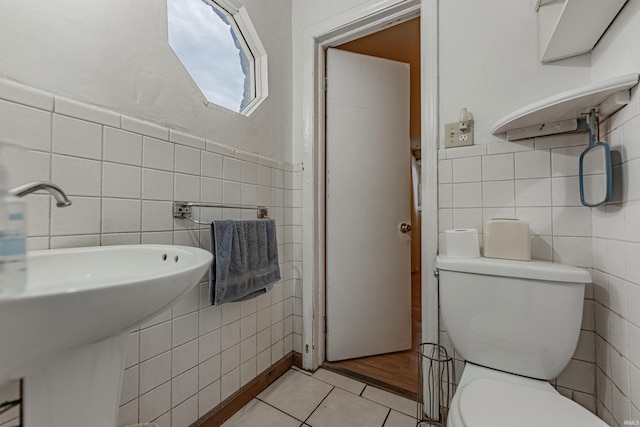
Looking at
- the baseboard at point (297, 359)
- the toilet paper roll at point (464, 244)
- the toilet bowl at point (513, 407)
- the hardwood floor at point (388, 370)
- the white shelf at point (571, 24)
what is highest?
the white shelf at point (571, 24)

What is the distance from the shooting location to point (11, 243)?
483mm

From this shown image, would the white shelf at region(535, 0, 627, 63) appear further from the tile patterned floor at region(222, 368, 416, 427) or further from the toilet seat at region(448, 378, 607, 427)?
the tile patterned floor at region(222, 368, 416, 427)

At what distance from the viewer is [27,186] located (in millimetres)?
574

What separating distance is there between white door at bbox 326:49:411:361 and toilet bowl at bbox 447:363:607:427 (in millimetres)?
912

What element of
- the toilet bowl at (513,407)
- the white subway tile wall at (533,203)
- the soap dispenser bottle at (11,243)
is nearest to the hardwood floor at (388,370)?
the white subway tile wall at (533,203)

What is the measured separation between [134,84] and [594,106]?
157 cm

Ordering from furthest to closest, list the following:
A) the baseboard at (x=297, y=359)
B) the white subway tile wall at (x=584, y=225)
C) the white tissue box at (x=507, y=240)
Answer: the baseboard at (x=297, y=359), the white tissue box at (x=507, y=240), the white subway tile wall at (x=584, y=225)

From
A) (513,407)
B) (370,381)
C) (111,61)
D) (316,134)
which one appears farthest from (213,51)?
(370,381)

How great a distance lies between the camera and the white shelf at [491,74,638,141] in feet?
2.54

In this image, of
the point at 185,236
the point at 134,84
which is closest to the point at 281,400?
the point at 185,236

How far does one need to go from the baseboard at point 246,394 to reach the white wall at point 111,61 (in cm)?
120

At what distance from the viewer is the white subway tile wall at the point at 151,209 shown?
2.36ft

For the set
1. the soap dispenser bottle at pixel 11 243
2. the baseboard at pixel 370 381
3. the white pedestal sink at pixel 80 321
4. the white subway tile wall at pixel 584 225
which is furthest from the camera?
the baseboard at pixel 370 381

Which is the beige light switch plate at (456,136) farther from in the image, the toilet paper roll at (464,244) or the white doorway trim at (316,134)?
the white doorway trim at (316,134)
